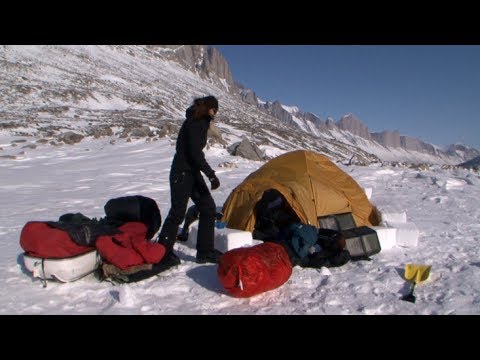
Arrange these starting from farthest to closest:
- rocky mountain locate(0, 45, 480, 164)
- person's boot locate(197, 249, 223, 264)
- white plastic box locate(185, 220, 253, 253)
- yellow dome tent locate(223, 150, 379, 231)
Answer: rocky mountain locate(0, 45, 480, 164)
yellow dome tent locate(223, 150, 379, 231)
white plastic box locate(185, 220, 253, 253)
person's boot locate(197, 249, 223, 264)

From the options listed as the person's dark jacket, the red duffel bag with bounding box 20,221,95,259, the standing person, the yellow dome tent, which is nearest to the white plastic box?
the standing person

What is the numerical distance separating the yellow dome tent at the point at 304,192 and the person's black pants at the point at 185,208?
113cm

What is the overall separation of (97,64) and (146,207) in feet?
251

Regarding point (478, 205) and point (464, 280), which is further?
point (478, 205)

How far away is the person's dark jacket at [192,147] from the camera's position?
5.00m

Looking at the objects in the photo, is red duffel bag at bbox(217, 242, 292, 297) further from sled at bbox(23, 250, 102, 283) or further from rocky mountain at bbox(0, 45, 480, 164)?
rocky mountain at bbox(0, 45, 480, 164)

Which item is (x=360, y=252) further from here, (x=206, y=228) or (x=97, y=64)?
(x=97, y=64)

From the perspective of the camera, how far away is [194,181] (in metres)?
5.27

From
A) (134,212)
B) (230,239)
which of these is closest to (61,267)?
(134,212)

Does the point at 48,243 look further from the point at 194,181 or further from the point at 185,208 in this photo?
the point at 194,181

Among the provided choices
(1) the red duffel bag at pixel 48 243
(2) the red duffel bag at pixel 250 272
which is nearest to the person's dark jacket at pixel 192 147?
(2) the red duffel bag at pixel 250 272

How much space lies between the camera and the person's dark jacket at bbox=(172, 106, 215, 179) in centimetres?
500

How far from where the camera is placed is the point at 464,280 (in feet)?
15.3
